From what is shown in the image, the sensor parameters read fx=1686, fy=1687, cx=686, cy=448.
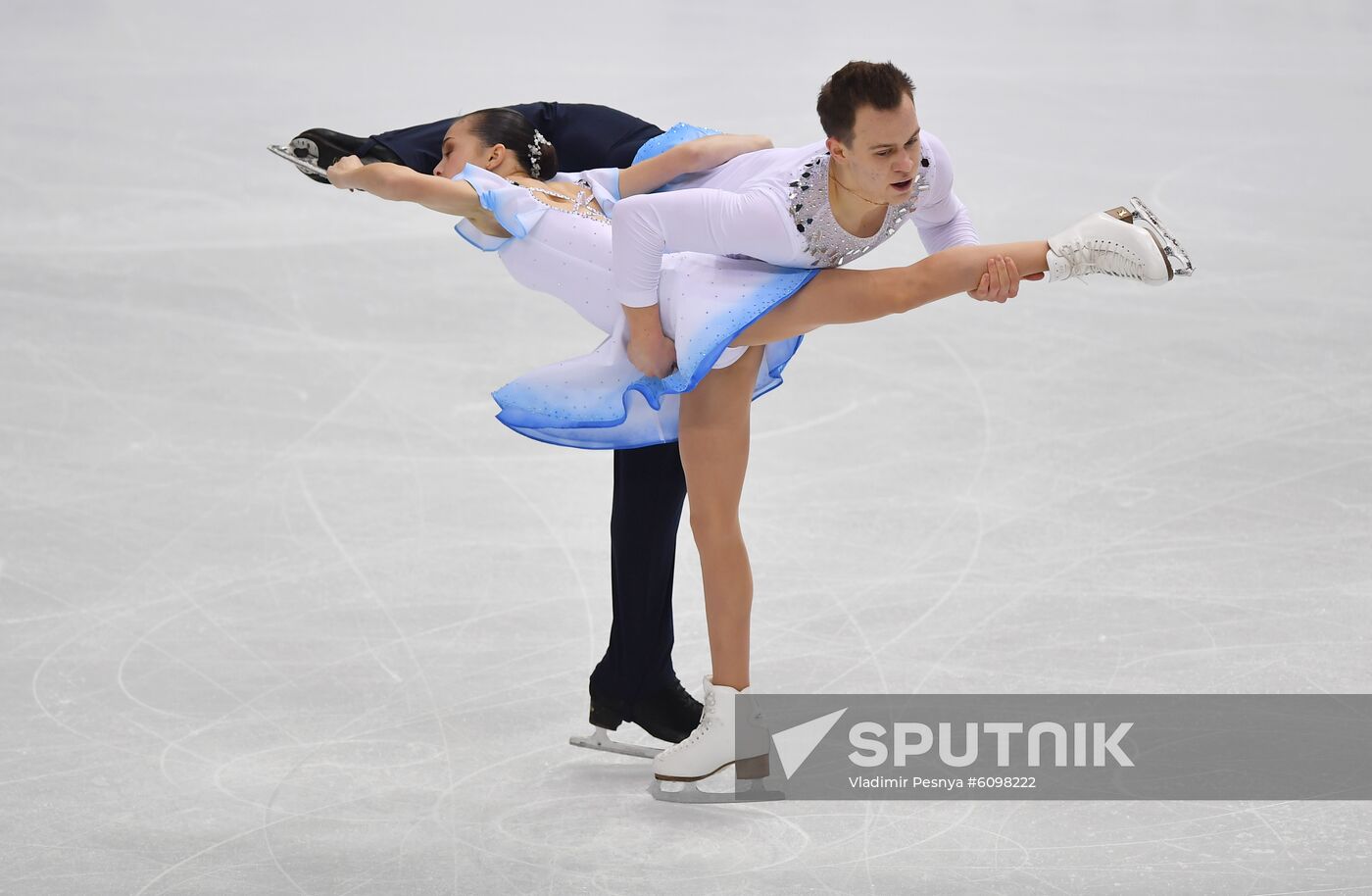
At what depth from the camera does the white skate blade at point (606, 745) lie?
11.9 feet

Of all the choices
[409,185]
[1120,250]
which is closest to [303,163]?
[409,185]

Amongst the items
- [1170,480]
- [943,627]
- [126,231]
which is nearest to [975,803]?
[943,627]

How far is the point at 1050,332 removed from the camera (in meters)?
6.01

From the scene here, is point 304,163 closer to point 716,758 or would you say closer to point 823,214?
point 823,214

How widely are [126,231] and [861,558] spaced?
3.75 m

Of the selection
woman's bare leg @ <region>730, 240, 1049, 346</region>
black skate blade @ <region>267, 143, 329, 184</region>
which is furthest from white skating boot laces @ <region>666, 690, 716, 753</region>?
black skate blade @ <region>267, 143, 329, 184</region>

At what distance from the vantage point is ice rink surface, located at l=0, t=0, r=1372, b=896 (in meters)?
3.20

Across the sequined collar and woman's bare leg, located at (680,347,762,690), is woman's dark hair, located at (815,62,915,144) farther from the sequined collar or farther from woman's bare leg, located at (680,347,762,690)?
woman's bare leg, located at (680,347,762,690)

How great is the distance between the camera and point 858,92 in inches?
116

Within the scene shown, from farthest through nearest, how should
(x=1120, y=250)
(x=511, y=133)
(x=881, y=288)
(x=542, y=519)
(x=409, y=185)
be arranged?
1. (x=542, y=519)
2. (x=511, y=133)
3. (x=409, y=185)
4. (x=881, y=288)
5. (x=1120, y=250)

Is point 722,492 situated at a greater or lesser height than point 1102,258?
lesser

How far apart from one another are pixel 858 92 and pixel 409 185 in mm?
894

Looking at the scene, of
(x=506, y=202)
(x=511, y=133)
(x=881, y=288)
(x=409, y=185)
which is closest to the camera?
(x=881, y=288)

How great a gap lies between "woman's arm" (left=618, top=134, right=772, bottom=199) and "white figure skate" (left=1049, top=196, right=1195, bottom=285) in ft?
2.33
